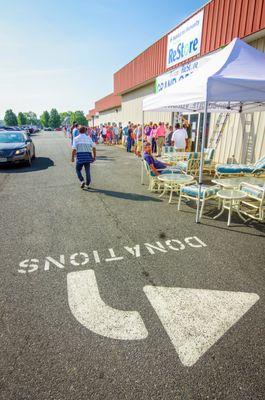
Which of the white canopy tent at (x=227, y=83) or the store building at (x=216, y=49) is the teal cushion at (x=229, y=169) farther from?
the white canopy tent at (x=227, y=83)

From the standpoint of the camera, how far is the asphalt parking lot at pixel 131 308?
2.04m

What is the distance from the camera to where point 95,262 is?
12.3 ft

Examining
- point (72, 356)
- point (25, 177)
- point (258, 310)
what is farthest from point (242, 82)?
point (25, 177)

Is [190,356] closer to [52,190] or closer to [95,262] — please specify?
[95,262]

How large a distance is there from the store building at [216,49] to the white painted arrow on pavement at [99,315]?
6.06m

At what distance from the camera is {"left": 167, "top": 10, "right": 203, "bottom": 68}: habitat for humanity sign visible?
11.8 m

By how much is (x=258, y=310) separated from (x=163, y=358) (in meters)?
1.28

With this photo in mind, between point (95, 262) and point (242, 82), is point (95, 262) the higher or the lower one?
the lower one

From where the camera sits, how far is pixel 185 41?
13.0 metres

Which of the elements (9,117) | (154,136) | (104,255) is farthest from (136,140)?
(9,117)

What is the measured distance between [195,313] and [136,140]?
49.6 feet

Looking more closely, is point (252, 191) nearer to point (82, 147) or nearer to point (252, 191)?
point (252, 191)

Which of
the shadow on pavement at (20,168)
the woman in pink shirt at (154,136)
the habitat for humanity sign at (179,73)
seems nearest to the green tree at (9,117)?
the habitat for humanity sign at (179,73)

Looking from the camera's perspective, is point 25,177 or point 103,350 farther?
point 25,177
